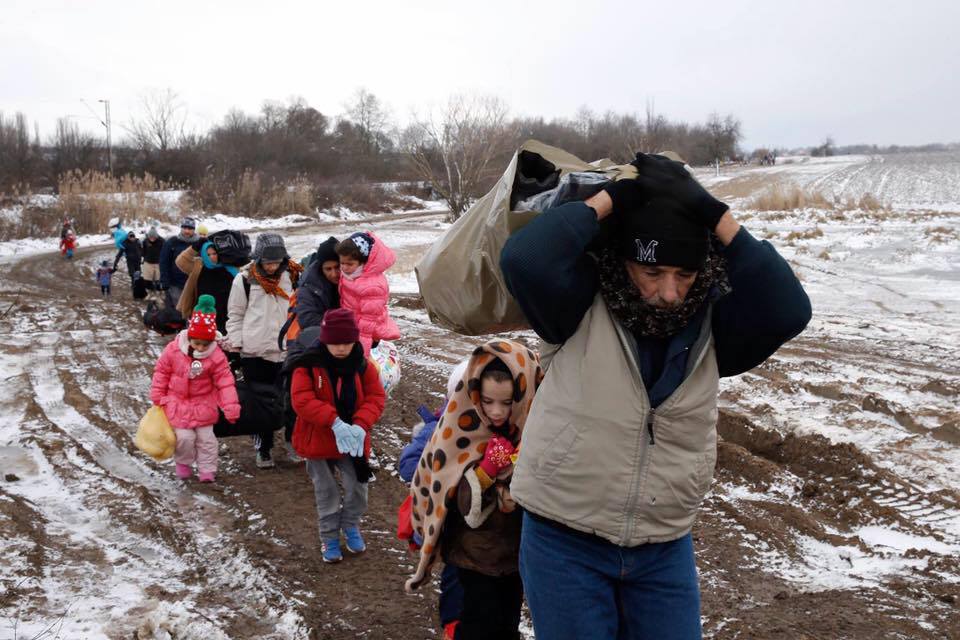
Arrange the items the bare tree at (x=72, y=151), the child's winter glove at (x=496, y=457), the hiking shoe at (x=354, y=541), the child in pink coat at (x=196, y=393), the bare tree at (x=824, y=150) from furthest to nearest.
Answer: the bare tree at (x=824, y=150) < the bare tree at (x=72, y=151) < the child in pink coat at (x=196, y=393) < the hiking shoe at (x=354, y=541) < the child's winter glove at (x=496, y=457)

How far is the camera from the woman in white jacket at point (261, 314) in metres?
7.02

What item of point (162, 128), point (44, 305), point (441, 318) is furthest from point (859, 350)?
point (162, 128)

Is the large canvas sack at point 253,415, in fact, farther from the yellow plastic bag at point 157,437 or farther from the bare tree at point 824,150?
the bare tree at point 824,150

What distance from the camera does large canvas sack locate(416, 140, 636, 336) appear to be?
2482 mm

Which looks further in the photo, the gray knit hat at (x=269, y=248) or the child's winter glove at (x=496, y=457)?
the gray knit hat at (x=269, y=248)

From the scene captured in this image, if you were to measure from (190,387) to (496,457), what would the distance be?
161 inches

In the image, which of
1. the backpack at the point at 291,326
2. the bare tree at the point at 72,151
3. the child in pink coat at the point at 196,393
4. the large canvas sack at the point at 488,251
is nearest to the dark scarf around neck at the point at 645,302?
the large canvas sack at the point at 488,251

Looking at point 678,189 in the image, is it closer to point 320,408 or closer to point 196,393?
point 320,408

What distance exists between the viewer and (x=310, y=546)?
5348 millimetres

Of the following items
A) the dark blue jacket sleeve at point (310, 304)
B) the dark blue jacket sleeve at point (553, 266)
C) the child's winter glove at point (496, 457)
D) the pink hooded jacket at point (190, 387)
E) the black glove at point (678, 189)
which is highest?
the black glove at point (678, 189)

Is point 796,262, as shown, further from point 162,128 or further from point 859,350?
point 162,128

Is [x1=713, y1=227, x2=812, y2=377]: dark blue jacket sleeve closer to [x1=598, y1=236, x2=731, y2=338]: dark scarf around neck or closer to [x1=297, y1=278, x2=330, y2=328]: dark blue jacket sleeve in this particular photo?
[x1=598, y1=236, x2=731, y2=338]: dark scarf around neck

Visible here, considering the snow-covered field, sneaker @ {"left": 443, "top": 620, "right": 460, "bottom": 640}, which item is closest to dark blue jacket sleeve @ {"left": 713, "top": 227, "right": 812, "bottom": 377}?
sneaker @ {"left": 443, "top": 620, "right": 460, "bottom": 640}

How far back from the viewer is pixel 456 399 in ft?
11.0
